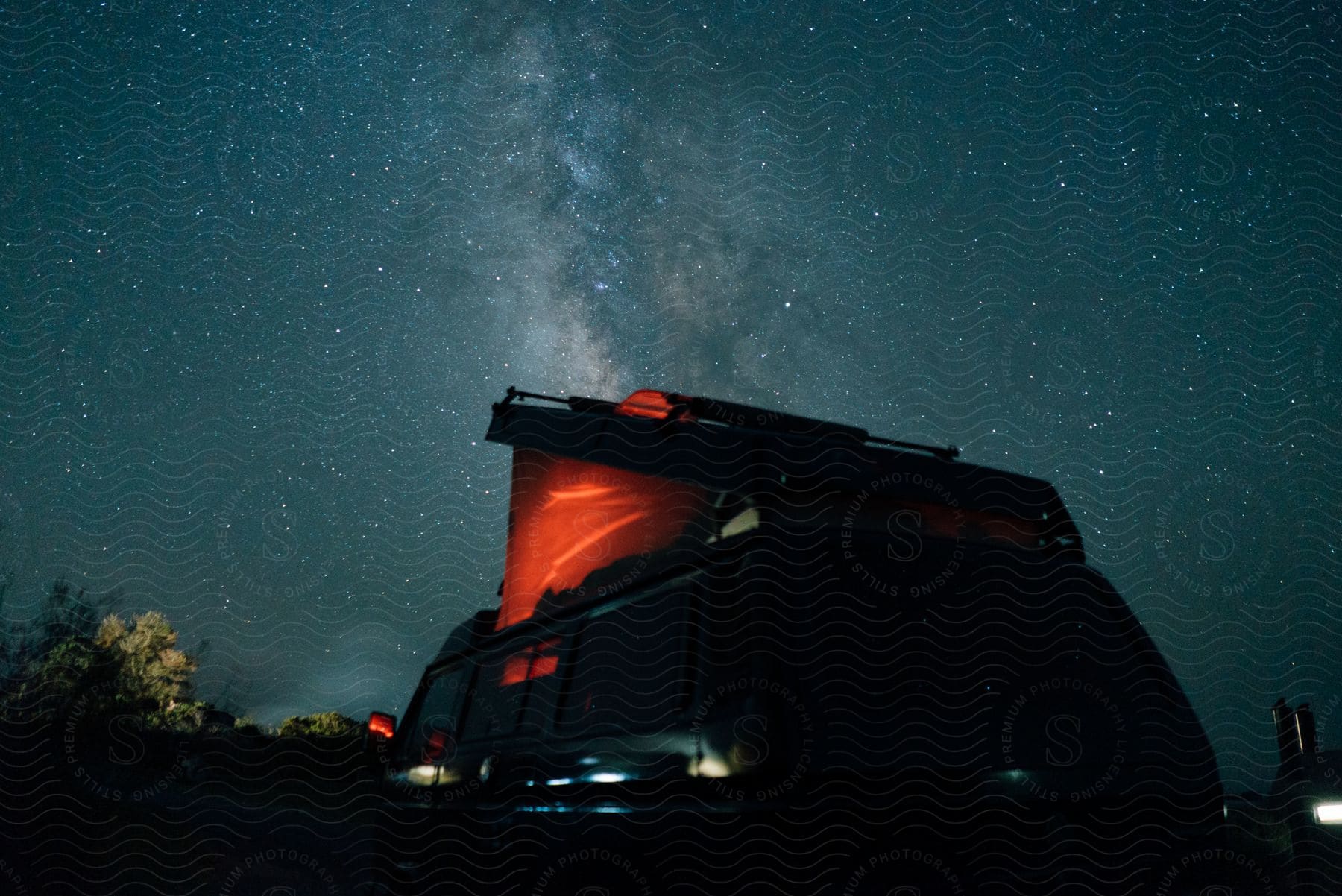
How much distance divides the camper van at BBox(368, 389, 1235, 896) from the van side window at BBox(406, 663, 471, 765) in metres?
1.17

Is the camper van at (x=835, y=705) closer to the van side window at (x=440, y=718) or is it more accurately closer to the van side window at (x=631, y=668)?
the van side window at (x=631, y=668)

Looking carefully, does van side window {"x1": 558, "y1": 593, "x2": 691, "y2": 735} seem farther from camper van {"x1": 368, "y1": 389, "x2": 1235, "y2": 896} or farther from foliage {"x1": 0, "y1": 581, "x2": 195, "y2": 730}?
foliage {"x1": 0, "y1": 581, "x2": 195, "y2": 730}

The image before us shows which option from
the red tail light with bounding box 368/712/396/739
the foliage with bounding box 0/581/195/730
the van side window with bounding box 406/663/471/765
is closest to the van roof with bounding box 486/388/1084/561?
the van side window with bounding box 406/663/471/765

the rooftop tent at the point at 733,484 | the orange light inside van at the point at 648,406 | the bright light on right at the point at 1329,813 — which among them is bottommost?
the bright light on right at the point at 1329,813

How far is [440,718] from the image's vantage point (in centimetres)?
594

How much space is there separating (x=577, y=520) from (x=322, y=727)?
13.9 meters

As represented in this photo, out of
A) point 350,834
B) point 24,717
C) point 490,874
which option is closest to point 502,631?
point 490,874

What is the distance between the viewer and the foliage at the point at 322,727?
53.2 ft

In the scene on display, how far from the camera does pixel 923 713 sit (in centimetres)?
291

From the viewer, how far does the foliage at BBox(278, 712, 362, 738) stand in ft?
53.2

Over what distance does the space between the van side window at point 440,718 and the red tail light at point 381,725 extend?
0.72 feet

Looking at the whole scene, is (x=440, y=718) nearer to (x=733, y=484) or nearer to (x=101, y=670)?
(x=733, y=484)

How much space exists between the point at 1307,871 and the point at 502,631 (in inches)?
162

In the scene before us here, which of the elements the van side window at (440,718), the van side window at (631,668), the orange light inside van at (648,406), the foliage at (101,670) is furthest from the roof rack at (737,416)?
the foliage at (101,670)
